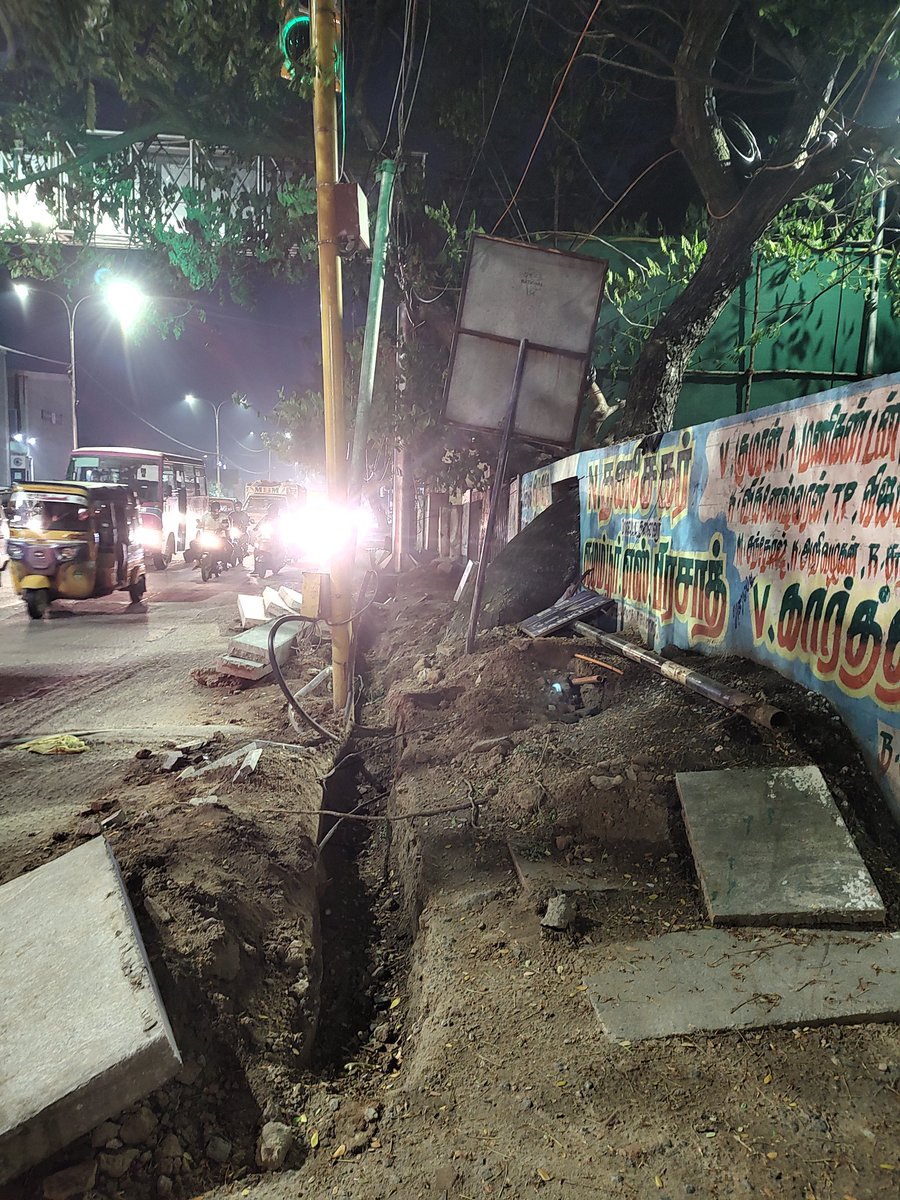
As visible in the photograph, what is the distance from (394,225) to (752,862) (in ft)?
38.6

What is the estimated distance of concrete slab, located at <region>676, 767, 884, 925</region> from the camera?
293cm

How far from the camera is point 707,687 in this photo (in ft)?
13.9

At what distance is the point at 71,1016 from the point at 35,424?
46558mm

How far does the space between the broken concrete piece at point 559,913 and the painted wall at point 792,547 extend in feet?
5.73

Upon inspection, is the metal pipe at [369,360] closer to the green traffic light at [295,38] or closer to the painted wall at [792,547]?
the green traffic light at [295,38]

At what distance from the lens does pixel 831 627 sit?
381cm

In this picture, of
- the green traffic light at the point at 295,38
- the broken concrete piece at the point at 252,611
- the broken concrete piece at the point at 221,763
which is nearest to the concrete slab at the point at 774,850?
the broken concrete piece at the point at 221,763

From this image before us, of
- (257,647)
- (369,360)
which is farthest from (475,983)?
(369,360)

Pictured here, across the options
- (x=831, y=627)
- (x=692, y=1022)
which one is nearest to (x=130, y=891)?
(x=692, y=1022)

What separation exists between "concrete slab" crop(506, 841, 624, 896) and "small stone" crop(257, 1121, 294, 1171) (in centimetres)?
148

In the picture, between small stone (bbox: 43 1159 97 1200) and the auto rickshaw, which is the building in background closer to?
the auto rickshaw

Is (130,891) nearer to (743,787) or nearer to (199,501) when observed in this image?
(743,787)

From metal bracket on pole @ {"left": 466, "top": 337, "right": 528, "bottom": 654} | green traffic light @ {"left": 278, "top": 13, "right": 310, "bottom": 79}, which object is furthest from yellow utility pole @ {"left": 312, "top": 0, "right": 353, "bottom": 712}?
metal bracket on pole @ {"left": 466, "top": 337, "right": 528, "bottom": 654}

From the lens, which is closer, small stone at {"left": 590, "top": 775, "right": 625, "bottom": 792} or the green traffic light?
small stone at {"left": 590, "top": 775, "right": 625, "bottom": 792}
